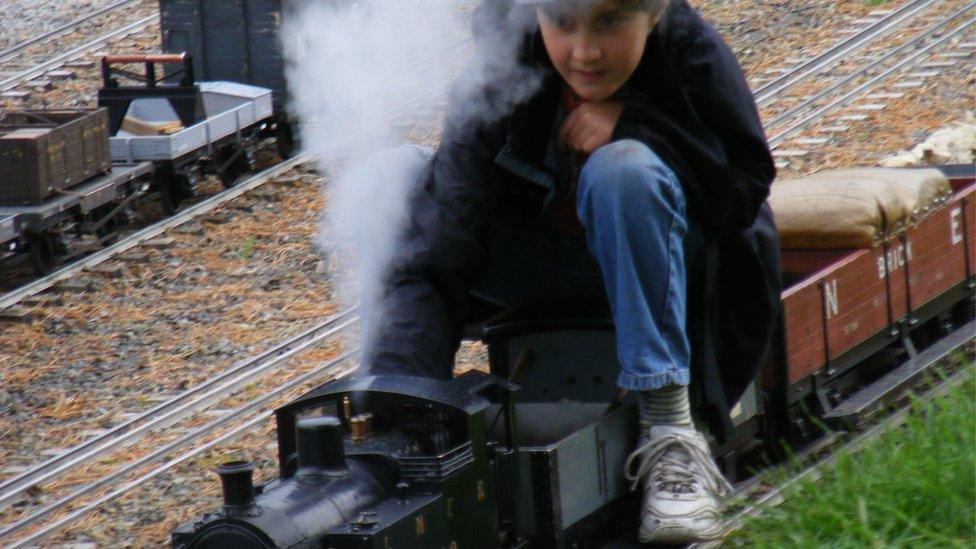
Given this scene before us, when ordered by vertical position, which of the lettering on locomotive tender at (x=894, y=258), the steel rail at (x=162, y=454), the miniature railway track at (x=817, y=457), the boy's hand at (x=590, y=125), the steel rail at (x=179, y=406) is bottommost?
the steel rail at (x=179, y=406)

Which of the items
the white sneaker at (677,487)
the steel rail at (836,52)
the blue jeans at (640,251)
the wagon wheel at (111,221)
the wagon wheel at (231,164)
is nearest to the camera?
the blue jeans at (640,251)

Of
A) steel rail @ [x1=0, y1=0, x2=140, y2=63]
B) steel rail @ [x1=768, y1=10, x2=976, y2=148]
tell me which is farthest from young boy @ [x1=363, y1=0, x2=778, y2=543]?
steel rail @ [x1=0, y1=0, x2=140, y2=63]

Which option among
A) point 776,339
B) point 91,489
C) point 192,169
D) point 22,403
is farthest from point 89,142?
point 776,339

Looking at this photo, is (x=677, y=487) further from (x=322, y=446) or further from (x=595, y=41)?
(x=595, y=41)

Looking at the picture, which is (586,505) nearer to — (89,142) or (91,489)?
(91,489)

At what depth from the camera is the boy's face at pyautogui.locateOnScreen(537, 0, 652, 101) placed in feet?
12.7

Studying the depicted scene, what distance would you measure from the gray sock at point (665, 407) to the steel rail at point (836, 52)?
7.18m

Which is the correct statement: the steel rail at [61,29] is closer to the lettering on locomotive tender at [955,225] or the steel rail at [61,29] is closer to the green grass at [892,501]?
the lettering on locomotive tender at [955,225]

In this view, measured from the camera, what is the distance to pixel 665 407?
4.01m

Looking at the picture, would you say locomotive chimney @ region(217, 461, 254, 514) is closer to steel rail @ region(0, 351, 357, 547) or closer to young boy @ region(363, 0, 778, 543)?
young boy @ region(363, 0, 778, 543)

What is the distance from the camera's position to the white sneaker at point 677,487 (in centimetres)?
395

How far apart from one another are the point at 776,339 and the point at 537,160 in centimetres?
138

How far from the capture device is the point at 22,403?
7.00 metres

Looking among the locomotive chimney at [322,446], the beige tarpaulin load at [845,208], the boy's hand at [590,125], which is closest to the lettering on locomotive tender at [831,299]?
the beige tarpaulin load at [845,208]
